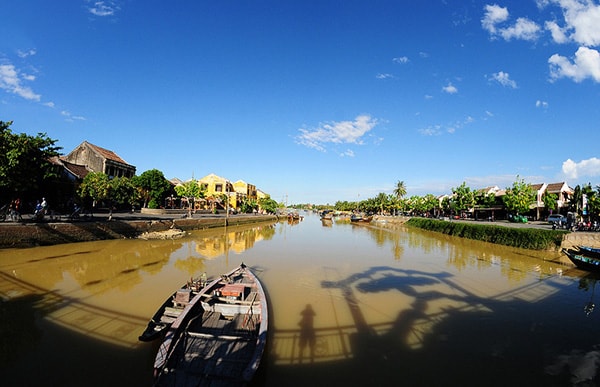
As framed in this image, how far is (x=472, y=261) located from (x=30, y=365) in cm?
2589

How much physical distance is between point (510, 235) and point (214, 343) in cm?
3365

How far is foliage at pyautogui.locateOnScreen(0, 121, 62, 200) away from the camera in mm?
19141

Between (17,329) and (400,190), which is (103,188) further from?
(400,190)

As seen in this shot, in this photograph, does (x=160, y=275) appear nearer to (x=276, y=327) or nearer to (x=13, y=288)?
(x=13, y=288)

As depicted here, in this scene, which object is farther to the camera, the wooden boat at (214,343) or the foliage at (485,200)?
the foliage at (485,200)

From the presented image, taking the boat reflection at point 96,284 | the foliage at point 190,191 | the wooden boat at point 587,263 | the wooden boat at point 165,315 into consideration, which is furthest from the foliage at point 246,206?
the wooden boat at point 165,315

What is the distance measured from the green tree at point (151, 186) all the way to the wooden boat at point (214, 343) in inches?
1831

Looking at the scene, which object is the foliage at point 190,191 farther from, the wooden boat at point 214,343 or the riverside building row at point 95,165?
the wooden boat at point 214,343

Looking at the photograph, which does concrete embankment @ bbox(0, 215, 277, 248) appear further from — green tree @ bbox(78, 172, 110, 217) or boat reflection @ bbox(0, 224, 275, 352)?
green tree @ bbox(78, 172, 110, 217)

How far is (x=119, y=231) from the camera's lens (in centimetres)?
2786

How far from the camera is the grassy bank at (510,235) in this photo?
2628 centimetres

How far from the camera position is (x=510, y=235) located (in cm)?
3028

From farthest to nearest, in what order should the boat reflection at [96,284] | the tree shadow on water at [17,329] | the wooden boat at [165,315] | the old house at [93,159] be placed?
1. the old house at [93,159]
2. the boat reflection at [96,284]
3. the tree shadow on water at [17,329]
4. the wooden boat at [165,315]

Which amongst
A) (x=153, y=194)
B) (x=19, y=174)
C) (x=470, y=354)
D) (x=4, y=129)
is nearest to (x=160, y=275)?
(x=19, y=174)
